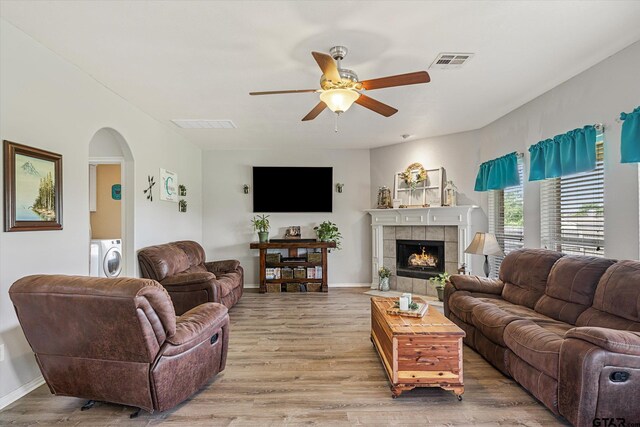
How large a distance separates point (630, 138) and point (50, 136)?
184 inches

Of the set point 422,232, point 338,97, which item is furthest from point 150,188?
point 422,232

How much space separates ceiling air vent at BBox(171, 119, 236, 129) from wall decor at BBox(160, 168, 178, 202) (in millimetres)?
726

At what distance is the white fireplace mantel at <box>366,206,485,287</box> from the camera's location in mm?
5273

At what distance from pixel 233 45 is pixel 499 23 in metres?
2.04

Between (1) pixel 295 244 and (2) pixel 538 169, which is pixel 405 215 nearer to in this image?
(1) pixel 295 244

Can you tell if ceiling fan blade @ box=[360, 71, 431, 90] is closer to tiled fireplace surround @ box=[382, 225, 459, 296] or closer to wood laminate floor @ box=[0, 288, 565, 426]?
wood laminate floor @ box=[0, 288, 565, 426]

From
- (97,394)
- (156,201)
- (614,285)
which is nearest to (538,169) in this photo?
(614,285)

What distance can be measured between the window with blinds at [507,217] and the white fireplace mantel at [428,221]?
0.27 meters

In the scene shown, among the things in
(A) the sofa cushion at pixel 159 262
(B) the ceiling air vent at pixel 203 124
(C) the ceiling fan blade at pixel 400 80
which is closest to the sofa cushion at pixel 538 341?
(C) the ceiling fan blade at pixel 400 80

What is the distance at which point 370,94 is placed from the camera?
3799 mm

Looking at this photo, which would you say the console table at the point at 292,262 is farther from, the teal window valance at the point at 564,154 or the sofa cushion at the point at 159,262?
the teal window valance at the point at 564,154

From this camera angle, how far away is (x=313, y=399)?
244cm

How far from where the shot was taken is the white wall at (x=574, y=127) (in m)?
2.76

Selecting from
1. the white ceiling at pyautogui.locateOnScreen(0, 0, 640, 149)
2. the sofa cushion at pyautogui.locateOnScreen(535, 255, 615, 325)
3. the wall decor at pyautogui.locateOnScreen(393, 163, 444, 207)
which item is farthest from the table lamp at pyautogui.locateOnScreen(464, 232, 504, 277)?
the white ceiling at pyautogui.locateOnScreen(0, 0, 640, 149)
